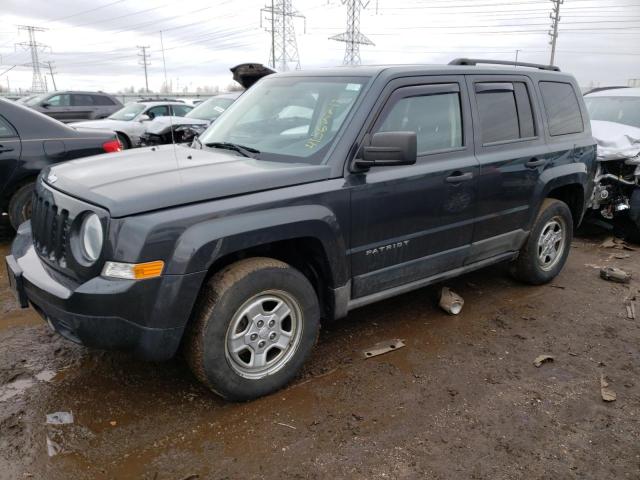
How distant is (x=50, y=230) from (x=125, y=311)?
80 cm

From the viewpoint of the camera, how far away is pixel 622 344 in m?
3.98

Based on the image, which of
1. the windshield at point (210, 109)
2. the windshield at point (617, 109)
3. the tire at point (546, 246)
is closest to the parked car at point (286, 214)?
the tire at point (546, 246)

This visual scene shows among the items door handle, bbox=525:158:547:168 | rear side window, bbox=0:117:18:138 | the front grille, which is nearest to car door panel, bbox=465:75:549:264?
door handle, bbox=525:158:547:168

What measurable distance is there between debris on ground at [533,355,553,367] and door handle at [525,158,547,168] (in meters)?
1.57

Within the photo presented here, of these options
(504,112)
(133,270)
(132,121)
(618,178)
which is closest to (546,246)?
(504,112)

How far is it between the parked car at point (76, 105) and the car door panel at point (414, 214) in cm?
1618

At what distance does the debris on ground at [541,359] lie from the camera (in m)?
3.64

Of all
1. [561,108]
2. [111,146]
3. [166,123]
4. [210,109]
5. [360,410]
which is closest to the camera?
[360,410]

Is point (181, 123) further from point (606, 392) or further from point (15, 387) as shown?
point (606, 392)

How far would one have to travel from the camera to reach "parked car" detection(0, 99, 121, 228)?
5.50 m

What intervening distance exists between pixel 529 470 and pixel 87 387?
2531mm

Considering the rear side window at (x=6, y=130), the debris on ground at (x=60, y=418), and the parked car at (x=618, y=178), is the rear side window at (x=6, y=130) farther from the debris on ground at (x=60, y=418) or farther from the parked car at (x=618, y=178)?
the parked car at (x=618, y=178)

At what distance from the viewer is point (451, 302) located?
14.4 ft

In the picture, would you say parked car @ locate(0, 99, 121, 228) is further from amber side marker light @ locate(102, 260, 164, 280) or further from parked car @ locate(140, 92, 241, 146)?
amber side marker light @ locate(102, 260, 164, 280)
